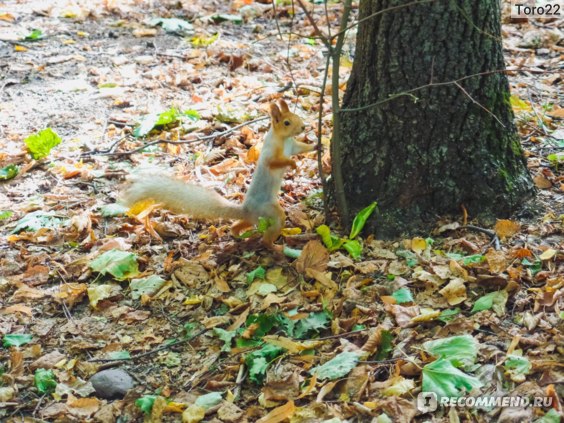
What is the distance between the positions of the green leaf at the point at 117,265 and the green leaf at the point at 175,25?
12.4ft

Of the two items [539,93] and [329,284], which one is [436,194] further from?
[539,93]

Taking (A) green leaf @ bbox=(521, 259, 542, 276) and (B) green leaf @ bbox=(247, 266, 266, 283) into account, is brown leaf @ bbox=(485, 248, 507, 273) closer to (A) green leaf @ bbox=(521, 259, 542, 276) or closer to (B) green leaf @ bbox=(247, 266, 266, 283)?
(A) green leaf @ bbox=(521, 259, 542, 276)

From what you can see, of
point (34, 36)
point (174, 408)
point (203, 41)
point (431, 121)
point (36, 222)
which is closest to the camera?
point (174, 408)

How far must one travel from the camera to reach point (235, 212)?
383 centimetres

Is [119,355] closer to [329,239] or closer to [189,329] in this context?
[189,329]

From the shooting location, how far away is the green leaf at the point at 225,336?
10.4 ft

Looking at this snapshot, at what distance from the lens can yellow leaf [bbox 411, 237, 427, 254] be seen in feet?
11.3

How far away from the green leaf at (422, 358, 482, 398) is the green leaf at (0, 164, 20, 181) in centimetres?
323

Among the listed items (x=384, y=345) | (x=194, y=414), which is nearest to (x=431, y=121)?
(x=384, y=345)

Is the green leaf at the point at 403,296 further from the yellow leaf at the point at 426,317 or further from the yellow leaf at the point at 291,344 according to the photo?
the yellow leaf at the point at 291,344

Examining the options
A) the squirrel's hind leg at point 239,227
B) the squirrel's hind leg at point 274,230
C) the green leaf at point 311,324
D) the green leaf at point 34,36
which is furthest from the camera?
the green leaf at point 34,36

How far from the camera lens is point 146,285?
3.67 m

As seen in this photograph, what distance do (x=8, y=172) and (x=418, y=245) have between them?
9.29ft

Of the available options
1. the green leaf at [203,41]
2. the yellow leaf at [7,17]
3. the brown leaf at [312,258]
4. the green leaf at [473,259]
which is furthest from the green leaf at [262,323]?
the yellow leaf at [7,17]
